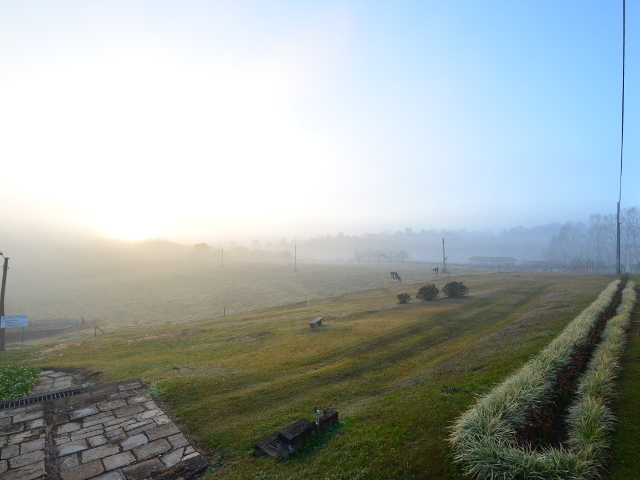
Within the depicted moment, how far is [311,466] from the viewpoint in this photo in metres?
7.02

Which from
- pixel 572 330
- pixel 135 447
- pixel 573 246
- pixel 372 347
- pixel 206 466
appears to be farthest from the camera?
pixel 573 246

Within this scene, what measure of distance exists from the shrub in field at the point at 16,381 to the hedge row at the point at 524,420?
15.5 metres

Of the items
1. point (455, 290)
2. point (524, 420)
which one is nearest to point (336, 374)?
point (524, 420)

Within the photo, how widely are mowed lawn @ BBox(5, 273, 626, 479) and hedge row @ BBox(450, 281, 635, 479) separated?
0.58 meters

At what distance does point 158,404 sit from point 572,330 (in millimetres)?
16845

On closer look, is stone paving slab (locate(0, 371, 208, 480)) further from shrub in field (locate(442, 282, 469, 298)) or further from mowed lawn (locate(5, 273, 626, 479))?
shrub in field (locate(442, 282, 469, 298))

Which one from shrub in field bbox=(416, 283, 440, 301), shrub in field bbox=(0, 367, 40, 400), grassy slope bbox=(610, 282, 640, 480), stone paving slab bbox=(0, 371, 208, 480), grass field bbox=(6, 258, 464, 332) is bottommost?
grass field bbox=(6, 258, 464, 332)

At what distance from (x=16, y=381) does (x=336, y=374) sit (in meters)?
13.3

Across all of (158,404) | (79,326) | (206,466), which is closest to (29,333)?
(79,326)

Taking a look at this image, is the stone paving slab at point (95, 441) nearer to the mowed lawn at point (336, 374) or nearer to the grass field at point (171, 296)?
the mowed lawn at point (336, 374)

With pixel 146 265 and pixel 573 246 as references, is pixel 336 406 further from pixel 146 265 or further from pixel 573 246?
pixel 573 246

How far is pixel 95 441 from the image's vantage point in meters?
9.08

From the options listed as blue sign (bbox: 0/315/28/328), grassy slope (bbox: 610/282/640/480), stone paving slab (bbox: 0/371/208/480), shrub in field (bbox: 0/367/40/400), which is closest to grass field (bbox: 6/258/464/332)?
blue sign (bbox: 0/315/28/328)

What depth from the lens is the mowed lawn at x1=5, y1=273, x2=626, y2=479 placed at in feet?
24.1
